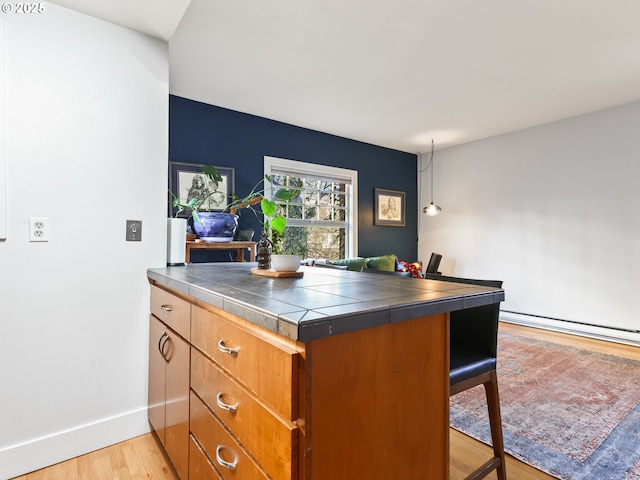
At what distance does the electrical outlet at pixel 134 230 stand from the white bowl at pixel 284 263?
856 millimetres

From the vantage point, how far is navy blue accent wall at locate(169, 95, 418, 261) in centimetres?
358

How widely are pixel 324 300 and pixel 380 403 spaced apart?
0.30 meters

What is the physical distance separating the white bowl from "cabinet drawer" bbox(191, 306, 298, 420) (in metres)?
0.45

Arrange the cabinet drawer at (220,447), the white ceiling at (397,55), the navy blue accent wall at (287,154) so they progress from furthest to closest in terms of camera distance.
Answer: the navy blue accent wall at (287,154), the white ceiling at (397,55), the cabinet drawer at (220,447)

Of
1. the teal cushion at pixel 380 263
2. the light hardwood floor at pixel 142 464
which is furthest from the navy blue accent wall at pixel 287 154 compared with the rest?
the light hardwood floor at pixel 142 464

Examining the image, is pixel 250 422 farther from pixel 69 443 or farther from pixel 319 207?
pixel 319 207

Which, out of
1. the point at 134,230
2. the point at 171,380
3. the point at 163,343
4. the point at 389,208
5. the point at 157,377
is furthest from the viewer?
the point at 389,208

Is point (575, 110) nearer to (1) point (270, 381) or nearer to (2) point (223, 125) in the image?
(2) point (223, 125)

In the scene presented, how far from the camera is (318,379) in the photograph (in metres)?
0.76

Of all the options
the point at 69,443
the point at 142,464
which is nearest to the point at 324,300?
the point at 142,464

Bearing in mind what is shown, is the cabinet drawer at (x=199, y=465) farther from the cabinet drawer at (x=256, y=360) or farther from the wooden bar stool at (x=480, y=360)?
the wooden bar stool at (x=480, y=360)

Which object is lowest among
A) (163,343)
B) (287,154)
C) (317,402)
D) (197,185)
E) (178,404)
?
(178,404)

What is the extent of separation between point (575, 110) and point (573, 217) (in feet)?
3.94

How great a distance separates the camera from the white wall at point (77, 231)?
1.62 meters
